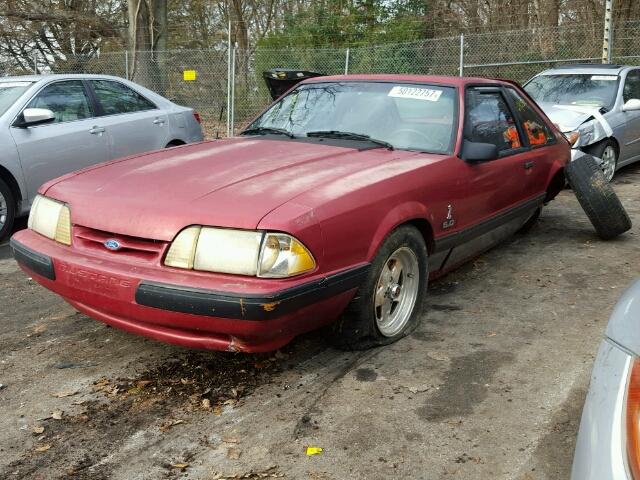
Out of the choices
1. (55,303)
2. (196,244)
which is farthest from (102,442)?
(55,303)

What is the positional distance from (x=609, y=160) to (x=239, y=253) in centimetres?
674

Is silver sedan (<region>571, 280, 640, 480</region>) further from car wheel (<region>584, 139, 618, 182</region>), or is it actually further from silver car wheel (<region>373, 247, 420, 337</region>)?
car wheel (<region>584, 139, 618, 182</region>)

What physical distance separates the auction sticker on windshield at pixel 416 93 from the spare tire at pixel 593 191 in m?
1.67

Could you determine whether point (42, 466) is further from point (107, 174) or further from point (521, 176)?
point (521, 176)

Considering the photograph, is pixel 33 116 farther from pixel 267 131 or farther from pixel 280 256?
pixel 280 256

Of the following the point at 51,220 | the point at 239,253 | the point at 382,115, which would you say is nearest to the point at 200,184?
the point at 239,253

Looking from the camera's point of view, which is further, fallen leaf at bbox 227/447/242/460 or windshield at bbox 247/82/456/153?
windshield at bbox 247/82/456/153

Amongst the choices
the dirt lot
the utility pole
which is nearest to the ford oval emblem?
the dirt lot

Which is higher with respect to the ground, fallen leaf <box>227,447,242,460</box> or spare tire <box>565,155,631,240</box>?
spare tire <box>565,155,631,240</box>

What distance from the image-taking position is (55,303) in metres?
4.34

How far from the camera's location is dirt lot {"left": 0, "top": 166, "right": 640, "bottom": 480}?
252 centimetres

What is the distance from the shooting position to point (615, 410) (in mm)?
1557

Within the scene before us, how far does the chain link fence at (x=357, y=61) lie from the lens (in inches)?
494

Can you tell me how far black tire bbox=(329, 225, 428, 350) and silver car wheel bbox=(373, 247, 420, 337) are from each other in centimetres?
3
